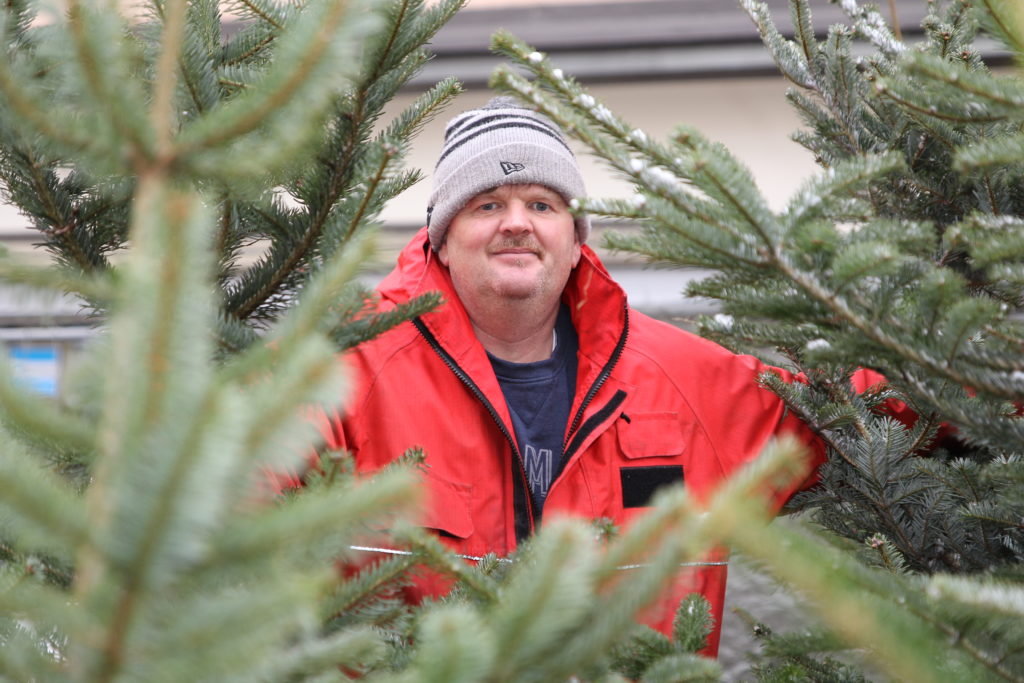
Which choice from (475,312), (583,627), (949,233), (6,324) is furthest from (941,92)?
(6,324)

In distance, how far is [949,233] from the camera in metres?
1.29

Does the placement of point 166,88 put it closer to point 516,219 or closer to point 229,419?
point 229,419

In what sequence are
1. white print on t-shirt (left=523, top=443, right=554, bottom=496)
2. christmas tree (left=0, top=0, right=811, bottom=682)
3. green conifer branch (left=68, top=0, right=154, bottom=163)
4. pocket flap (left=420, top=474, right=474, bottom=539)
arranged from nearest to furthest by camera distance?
1. christmas tree (left=0, top=0, right=811, bottom=682)
2. green conifer branch (left=68, top=0, right=154, bottom=163)
3. pocket flap (left=420, top=474, right=474, bottom=539)
4. white print on t-shirt (left=523, top=443, right=554, bottom=496)

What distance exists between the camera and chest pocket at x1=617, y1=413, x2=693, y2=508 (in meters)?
2.28

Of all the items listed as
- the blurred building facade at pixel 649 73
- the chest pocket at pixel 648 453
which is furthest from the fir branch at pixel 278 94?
A: the blurred building facade at pixel 649 73

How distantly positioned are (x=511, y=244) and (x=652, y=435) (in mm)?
594

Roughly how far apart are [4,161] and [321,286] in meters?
0.76

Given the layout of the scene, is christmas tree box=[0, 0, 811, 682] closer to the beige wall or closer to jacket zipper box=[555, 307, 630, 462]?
jacket zipper box=[555, 307, 630, 462]

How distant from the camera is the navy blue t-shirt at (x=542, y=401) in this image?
2.30m

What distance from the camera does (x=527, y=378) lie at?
100 inches

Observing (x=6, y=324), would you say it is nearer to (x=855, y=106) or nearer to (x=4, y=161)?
(x=4, y=161)

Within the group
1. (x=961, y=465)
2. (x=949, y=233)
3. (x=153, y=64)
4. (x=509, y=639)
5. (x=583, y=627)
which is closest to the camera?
(x=509, y=639)

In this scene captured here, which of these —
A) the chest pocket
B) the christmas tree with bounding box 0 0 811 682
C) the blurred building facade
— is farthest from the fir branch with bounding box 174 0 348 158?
the blurred building facade

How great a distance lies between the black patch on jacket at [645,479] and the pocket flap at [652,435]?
0.03 meters
